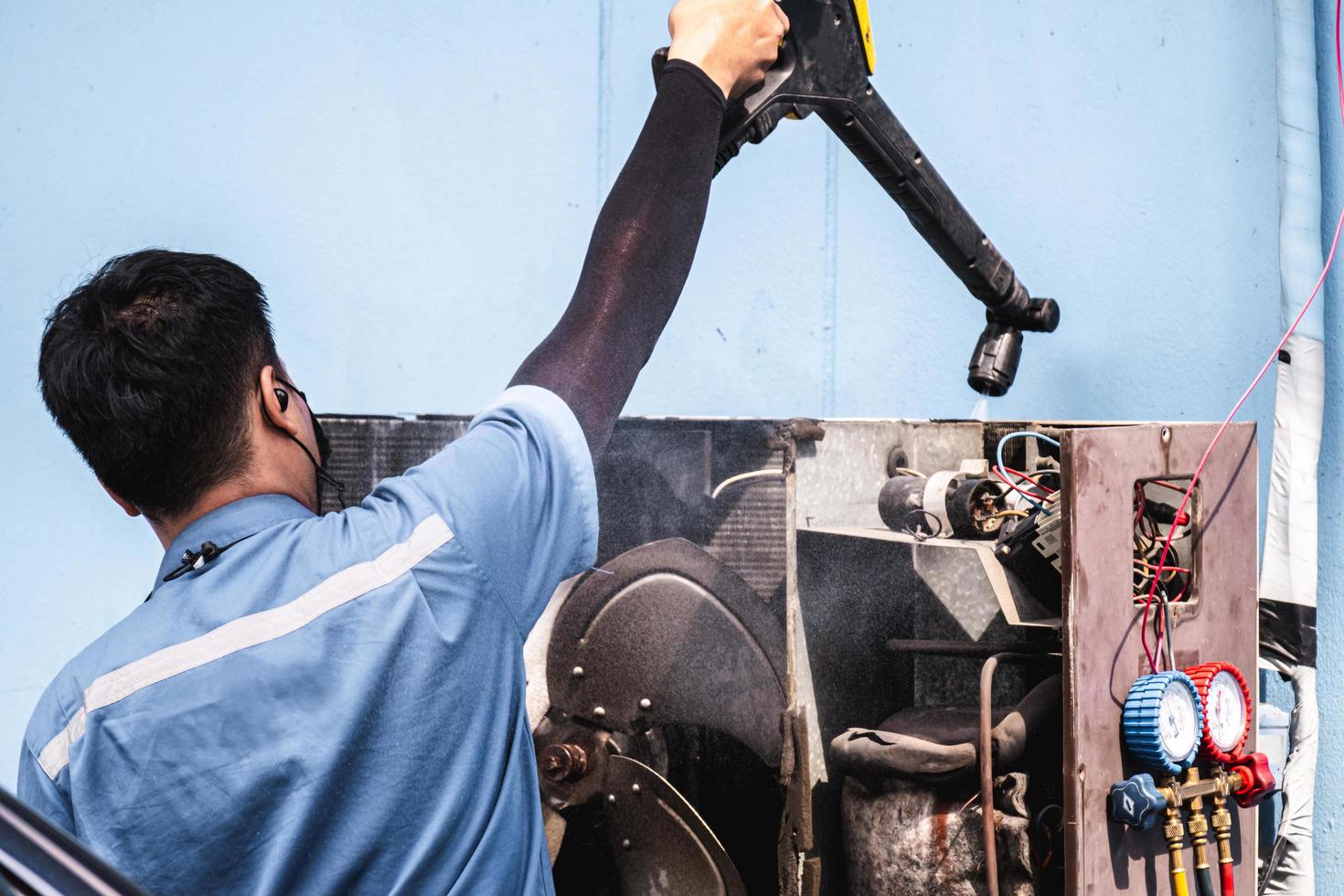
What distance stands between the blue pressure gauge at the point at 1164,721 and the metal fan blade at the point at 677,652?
47 centimetres

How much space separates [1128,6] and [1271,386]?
0.76 meters

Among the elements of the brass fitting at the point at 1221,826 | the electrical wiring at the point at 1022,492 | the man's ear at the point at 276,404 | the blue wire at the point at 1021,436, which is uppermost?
the man's ear at the point at 276,404

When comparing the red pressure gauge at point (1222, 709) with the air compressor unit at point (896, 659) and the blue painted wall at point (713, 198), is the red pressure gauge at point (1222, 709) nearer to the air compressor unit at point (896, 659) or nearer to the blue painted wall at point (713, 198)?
the air compressor unit at point (896, 659)

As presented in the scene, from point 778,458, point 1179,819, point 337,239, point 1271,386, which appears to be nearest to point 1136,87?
point 1271,386

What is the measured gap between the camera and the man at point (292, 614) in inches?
31.6

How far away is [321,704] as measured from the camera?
81 cm

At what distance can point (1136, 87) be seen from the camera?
2.07m

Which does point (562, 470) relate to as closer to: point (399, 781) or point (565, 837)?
point (399, 781)

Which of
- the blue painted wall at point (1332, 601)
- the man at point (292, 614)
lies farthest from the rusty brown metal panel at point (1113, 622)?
the blue painted wall at point (1332, 601)

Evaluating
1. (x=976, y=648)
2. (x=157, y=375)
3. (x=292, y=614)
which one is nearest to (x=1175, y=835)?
(x=976, y=648)

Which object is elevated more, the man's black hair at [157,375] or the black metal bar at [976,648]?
the man's black hair at [157,375]

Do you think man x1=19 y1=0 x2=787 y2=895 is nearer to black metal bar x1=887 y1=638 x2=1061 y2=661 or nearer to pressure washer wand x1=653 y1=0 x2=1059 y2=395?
pressure washer wand x1=653 y1=0 x2=1059 y2=395

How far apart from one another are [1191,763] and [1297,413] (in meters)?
0.93

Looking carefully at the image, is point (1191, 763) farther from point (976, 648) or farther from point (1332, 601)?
point (1332, 601)
